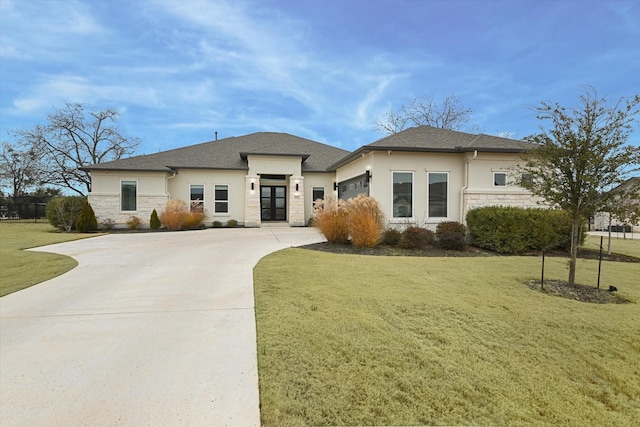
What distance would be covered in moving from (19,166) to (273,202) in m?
27.4

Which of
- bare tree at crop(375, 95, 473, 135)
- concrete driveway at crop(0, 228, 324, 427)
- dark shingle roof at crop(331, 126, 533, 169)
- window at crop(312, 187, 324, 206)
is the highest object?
bare tree at crop(375, 95, 473, 135)

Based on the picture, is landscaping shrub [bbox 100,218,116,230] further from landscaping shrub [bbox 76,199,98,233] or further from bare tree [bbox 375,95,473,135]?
bare tree [bbox 375,95,473,135]

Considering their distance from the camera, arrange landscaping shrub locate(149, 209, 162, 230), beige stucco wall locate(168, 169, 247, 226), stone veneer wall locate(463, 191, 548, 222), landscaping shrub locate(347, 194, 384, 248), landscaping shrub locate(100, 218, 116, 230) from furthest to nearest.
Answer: beige stucco wall locate(168, 169, 247, 226), landscaping shrub locate(100, 218, 116, 230), landscaping shrub locate(149, 209, 162, 230), stone veneer wall locate(463, 191, 548, 222), landscaping shrub locate(347, 194, 384, 248)

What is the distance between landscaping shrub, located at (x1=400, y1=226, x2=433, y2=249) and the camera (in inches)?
429

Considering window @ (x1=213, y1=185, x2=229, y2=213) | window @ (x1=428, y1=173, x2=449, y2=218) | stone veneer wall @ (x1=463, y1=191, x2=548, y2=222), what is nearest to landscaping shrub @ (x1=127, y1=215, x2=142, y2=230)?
window @ (x1=213, y1=185, x2=229, y2=213)

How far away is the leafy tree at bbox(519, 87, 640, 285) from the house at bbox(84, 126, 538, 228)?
1834mm

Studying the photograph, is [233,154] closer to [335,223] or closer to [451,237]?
[335,223]

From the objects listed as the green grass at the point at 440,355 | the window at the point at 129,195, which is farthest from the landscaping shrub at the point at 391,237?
the window at the point at 129,195

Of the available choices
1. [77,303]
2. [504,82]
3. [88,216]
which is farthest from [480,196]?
[88,216]

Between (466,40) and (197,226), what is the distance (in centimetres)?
1595

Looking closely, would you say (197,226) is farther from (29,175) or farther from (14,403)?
(29,175)

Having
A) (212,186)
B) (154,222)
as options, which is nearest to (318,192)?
(212,186)

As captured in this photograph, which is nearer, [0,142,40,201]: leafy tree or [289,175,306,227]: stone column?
[289,175,306,227]: stone column

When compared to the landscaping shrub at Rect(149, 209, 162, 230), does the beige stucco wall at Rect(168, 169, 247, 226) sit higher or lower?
higher
